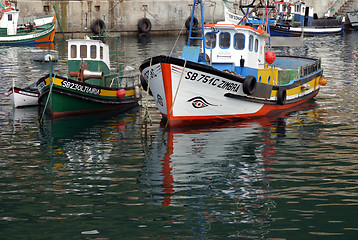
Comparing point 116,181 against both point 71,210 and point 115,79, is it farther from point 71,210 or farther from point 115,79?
point 115,79

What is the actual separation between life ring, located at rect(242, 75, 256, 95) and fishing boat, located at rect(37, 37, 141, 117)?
6112 mm

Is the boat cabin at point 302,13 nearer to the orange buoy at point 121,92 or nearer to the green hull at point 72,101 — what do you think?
the orange buoy at point 121,92

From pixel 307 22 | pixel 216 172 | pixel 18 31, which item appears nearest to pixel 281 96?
pixel 216 172

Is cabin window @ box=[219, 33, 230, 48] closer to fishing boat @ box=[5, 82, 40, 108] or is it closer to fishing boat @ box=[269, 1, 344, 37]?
fishing boat @ box=[5, 82, 40, 108]

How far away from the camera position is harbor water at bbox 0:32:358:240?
10719 millimetres

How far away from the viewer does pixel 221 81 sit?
773 inches

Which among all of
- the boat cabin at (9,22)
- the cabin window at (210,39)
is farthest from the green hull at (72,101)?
the boat cabin at (9,22)

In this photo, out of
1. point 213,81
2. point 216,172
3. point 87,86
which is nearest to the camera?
point 216,172

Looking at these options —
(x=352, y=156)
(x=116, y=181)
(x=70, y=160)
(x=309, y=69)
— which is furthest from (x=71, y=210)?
(x=309, y=69)

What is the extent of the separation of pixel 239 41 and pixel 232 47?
370 mm

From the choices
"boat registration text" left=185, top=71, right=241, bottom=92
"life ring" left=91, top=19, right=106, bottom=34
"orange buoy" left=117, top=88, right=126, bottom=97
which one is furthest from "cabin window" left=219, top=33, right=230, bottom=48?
"life ring" left=91, top=19, right=106, bottom=34

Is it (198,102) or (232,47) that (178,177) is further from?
(232,47)

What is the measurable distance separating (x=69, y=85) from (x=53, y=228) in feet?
38.7

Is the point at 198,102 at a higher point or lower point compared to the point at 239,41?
lower
